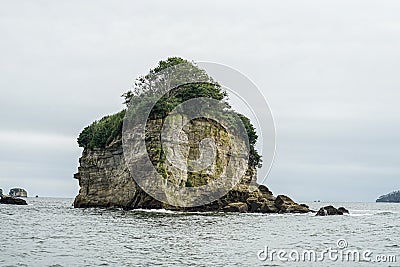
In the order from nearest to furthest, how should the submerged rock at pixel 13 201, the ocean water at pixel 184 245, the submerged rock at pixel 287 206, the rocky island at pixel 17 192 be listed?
the ocean water at pixel 184 245 → the submerged rock at pixel 287 206 → the submerged rock at pixel 13 201 → the rocky island at pixel 17 192

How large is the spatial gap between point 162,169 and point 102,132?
17827mm

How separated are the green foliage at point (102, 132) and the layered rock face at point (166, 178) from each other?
3.52ft

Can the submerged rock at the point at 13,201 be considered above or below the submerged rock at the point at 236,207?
below

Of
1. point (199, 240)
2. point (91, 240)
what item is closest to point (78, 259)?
point (91, 240)

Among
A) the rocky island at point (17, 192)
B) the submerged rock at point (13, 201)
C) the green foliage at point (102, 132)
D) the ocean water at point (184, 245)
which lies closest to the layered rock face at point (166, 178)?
the green foliage at point (102, 132)

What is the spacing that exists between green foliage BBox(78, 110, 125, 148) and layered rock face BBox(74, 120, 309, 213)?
1073 millimetres

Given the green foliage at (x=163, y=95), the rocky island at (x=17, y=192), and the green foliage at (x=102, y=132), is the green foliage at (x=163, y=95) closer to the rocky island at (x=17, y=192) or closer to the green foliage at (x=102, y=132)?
the green foliage at (x=102, y=132)

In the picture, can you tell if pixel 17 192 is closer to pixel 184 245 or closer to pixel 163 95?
pixel 163 95

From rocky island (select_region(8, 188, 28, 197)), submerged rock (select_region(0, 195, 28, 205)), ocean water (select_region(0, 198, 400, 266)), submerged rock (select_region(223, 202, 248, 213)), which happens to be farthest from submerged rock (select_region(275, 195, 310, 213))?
rocky island (select_region(8, 188, 28, 197))

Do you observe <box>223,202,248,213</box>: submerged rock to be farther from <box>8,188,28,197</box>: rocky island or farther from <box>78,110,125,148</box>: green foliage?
<box>8,188,28,197</box>: rocky island

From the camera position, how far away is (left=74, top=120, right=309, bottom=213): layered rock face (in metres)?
66.8

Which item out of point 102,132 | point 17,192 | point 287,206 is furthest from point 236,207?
point 17,192

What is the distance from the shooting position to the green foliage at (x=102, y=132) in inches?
2990

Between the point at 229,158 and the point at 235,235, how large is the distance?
38576mm
